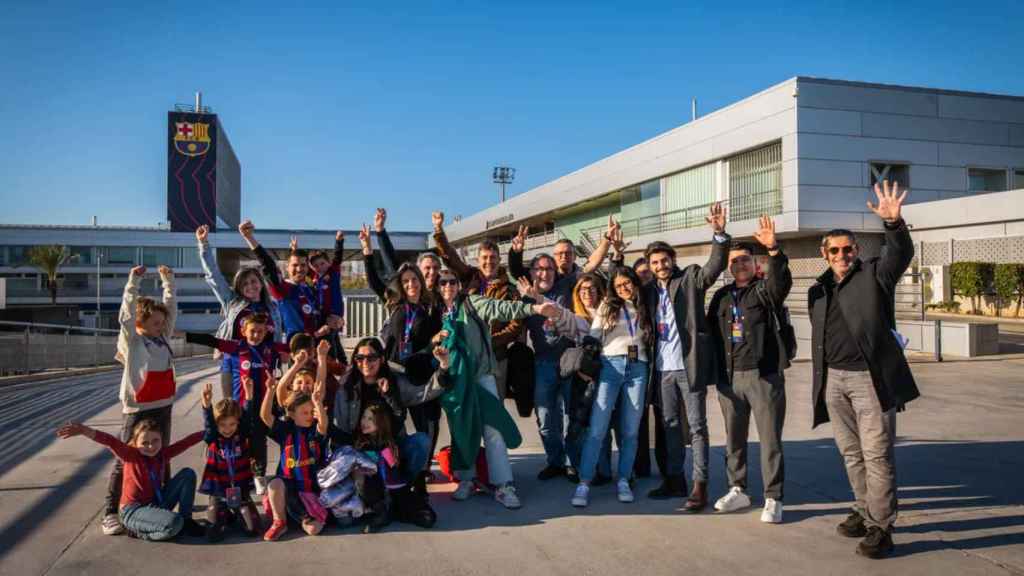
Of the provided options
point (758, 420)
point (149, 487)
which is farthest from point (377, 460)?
point (758, 420)

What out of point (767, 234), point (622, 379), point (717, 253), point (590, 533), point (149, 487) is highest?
point (767, 234)

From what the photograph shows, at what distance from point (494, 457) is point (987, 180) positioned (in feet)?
72.1

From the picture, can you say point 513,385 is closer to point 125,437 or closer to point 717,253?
point 717,253

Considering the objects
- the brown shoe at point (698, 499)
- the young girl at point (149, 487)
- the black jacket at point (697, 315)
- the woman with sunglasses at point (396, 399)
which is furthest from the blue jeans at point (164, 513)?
the black jacket at point (697, 315)

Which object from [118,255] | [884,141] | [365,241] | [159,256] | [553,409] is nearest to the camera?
[553,409]

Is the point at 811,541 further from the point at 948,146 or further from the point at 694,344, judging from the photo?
the point at 948,146

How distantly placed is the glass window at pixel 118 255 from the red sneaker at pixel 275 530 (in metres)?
59.2

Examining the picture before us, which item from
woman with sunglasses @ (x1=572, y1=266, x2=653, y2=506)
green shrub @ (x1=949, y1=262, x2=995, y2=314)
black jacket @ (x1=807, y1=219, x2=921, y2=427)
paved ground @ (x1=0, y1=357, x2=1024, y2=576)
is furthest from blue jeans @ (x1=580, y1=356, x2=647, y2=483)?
green shrub @ (x1=949, y1=262, x2=995, y2=314)

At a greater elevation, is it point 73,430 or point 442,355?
point 442,355

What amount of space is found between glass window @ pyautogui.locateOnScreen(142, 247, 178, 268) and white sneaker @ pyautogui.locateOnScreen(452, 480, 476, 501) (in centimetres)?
5747

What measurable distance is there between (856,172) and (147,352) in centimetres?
1908

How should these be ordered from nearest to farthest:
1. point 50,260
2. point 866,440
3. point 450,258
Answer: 1. point 866,440
2. point 450,258
3. point 50,260

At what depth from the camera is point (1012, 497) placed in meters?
4.53

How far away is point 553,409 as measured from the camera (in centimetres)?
522
